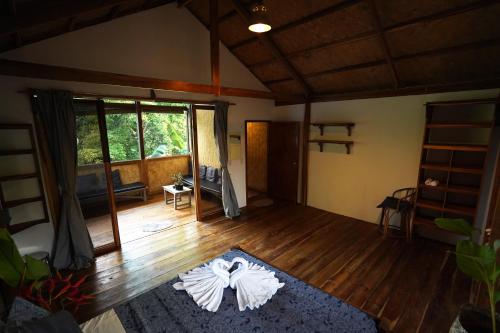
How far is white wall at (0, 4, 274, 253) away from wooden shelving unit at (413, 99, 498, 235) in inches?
125

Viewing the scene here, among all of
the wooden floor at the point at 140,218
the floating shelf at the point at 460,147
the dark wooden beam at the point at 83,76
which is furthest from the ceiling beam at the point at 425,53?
the wooden floor at the point at 140,218

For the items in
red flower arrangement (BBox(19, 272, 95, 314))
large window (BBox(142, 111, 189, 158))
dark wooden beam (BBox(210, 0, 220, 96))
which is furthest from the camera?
large window (BBox(142, 111, 189, 158))

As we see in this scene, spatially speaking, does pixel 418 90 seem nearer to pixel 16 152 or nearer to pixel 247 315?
pixel 247 315

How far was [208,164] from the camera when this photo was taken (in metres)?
5.43

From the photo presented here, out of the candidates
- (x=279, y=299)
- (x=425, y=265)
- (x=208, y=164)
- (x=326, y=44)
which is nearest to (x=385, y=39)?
(x=326, y=44)

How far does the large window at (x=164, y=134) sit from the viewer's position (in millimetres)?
6233

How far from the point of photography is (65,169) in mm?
Answer: 2783

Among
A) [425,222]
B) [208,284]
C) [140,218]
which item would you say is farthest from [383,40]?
[140,218]

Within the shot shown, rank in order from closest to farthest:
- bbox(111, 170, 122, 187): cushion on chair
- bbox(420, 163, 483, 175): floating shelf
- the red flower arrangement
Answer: the red flower arrangement < bbox(420, 163, 483, 175): floating shelf < bbox(111, 170, 122, 187): cushion on chair

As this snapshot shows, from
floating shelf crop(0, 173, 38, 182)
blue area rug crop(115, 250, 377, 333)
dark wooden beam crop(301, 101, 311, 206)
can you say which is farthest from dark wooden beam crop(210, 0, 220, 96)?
blue area rug crop(115, 250, 377, 333)

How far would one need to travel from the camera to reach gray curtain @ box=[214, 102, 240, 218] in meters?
4.19

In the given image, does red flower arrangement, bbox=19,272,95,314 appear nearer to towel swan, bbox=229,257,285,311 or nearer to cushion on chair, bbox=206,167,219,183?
towel swan, bbox=229,257,285,311

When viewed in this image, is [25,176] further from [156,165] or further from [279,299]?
[156,165]

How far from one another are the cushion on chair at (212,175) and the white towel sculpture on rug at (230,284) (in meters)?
2.83
